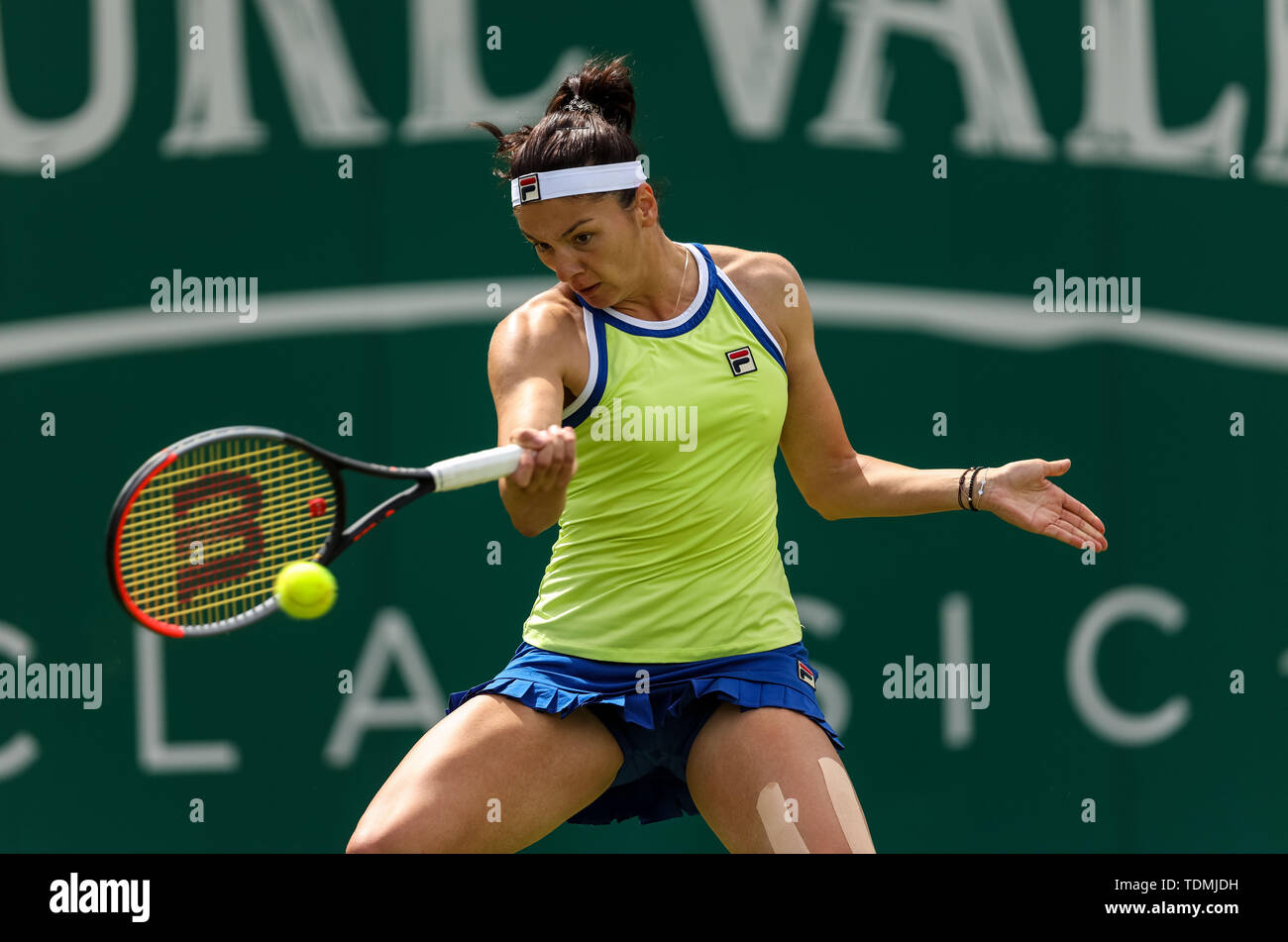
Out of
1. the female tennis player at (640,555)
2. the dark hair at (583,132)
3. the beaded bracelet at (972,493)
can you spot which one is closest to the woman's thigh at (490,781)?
the female tennis player at (640,555)

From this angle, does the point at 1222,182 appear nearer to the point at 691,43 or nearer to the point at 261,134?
the point at 691,43

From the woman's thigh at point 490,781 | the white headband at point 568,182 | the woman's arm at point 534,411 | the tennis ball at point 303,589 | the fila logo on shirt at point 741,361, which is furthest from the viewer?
the fila logo on shirt at point 741,361

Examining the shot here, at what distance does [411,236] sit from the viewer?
4.46 m

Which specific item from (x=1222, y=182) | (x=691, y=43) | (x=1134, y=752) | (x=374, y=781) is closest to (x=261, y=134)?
(x=691, y=43)

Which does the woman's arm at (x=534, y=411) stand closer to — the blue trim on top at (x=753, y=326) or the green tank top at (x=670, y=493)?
the green tank top at (x=670, y=493)

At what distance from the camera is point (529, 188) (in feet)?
9.62

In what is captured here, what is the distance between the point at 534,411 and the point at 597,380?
0.21 metres

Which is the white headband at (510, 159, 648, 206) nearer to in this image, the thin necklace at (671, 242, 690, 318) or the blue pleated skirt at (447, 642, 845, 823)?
the thin necklace at (671, 242, 690, 318)

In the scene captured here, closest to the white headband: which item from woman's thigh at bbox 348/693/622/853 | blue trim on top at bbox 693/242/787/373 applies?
blue trim on top at bbox 693/242/787/373

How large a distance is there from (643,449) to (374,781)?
1.96m

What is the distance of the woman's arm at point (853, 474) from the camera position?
313 centimetres

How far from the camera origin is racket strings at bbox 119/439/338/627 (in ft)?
9.25

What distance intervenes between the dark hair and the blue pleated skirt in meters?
0.88

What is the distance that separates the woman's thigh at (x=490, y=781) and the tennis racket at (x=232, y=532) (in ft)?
1.29
